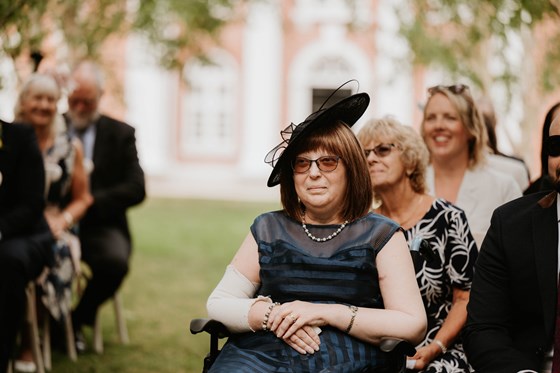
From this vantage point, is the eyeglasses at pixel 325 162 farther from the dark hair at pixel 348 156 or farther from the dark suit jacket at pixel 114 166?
the dark suit jacket at pixel 114 166

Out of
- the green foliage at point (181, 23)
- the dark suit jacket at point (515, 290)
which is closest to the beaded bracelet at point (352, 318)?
the dark suit jacket at point (515, 290)

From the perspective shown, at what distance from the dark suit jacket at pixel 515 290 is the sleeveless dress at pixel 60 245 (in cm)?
351

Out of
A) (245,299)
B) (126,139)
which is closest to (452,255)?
(245,299)

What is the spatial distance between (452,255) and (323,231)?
0.81 m

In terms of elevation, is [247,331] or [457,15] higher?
[457,15]

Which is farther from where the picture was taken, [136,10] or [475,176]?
[136,10]

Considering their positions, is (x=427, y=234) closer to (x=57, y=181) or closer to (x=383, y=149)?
(x=383, y=149)

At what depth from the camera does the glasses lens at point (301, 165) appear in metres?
3.60

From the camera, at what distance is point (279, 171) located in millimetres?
3695

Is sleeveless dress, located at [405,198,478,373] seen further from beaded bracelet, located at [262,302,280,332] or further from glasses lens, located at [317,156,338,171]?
beaded bracelet, located at [262,302,280,332]

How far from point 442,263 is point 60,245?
3.10m

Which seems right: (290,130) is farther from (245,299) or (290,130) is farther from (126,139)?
(126,139)

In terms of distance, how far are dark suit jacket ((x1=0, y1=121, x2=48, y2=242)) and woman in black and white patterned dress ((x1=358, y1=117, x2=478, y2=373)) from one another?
2186 millimetres

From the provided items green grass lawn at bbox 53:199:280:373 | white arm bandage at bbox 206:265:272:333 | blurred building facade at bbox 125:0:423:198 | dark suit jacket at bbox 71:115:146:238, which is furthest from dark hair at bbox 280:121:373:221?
blurred building facade at bbox 125:0:423:198
